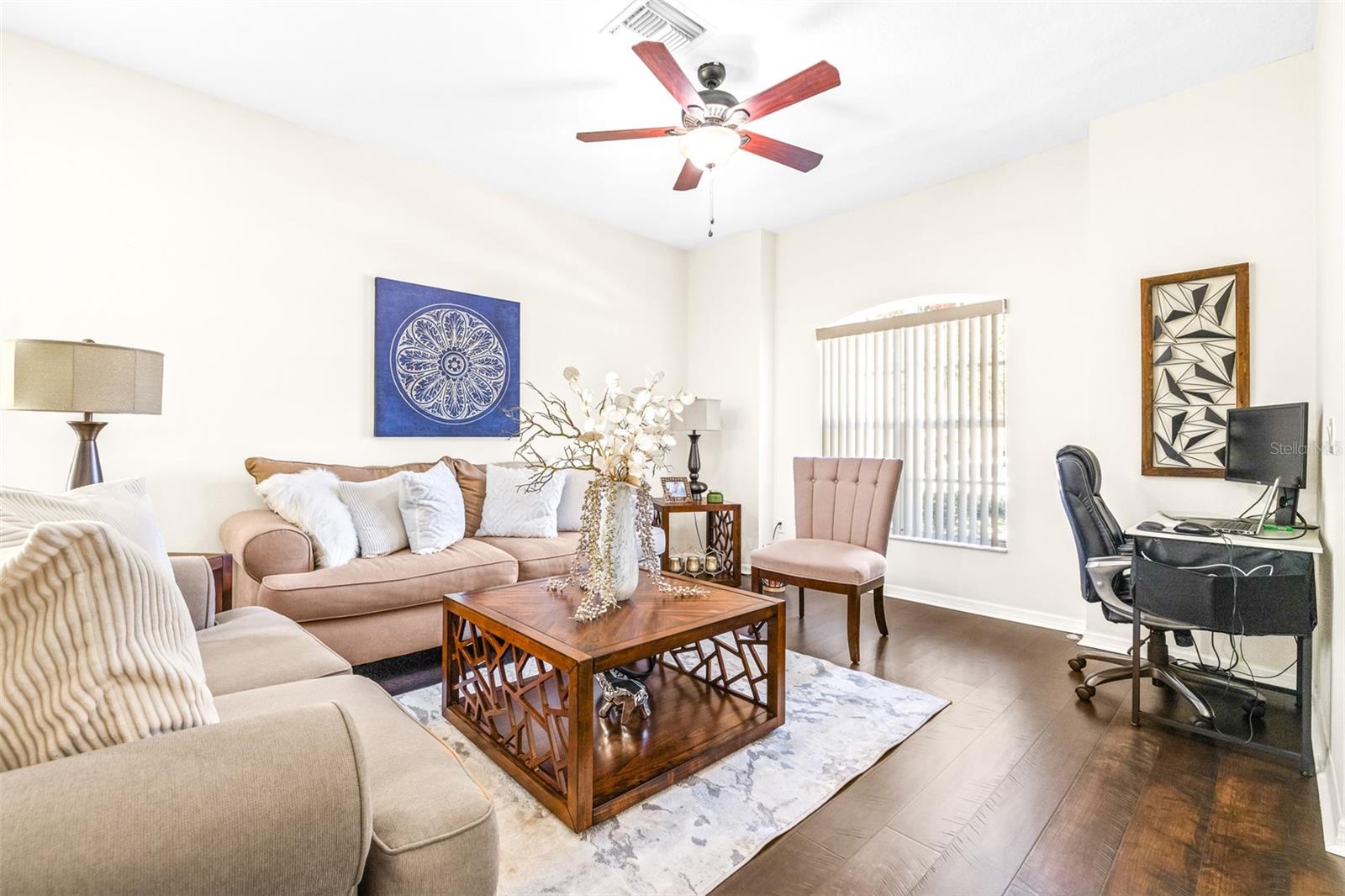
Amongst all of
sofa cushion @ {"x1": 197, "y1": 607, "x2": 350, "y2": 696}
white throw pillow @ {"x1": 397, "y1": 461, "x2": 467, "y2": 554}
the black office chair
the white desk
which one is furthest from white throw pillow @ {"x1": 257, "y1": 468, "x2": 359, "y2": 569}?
the white desk

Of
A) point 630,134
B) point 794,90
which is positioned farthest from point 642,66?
point 794,90

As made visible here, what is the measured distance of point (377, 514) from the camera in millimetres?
3064

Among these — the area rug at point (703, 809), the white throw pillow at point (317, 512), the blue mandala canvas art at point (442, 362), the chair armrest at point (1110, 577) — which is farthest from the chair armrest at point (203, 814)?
the blue mandala canvas art at point (442, 362)

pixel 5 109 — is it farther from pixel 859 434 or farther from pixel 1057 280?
pixel 1057 280

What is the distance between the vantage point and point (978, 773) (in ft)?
6.51

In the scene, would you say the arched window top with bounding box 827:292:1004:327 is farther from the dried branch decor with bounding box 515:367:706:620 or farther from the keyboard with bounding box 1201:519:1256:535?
the dried branch decor with bounding box 515:367:706:620

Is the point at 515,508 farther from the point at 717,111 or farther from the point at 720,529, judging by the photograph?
the point at 717,111

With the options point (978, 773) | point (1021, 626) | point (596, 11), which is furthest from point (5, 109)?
point (1021, 626)

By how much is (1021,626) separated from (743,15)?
11.5 feet

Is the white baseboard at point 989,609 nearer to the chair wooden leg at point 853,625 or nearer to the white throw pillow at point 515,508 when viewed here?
the chair wooden leg at point 853,625

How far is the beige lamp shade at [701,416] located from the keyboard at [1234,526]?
9.74 feet

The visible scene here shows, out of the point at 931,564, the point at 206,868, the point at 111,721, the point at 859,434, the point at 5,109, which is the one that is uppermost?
the point at 5,109

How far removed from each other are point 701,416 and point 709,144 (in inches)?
96.3

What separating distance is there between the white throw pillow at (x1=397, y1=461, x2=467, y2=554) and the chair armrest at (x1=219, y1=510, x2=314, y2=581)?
0.49 m
